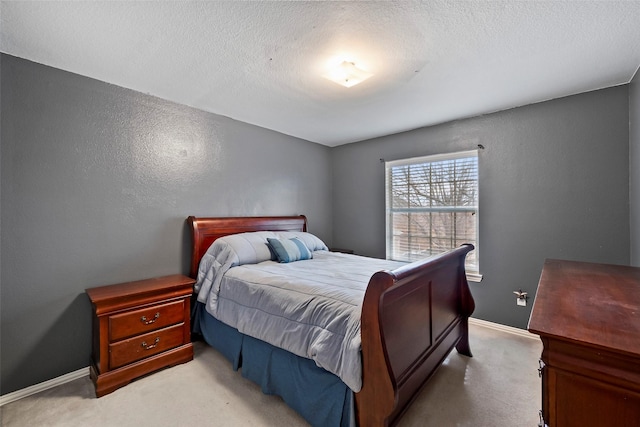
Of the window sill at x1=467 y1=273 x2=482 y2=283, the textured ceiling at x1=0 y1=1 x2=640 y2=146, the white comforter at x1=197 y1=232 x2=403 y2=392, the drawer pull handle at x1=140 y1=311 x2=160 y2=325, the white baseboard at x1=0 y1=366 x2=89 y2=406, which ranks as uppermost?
the textured ceiling at x1=0 y1=1 x2=640 y2=146

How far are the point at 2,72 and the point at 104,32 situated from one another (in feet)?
2.90

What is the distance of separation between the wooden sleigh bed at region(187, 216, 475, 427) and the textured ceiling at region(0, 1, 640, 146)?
1.43 metres

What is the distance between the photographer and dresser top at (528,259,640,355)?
0.84 meters

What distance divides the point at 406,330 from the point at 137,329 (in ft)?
6.53

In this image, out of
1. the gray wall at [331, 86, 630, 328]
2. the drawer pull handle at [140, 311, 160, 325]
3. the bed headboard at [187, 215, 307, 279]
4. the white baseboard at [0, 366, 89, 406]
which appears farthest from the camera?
the bed headboard at [187, 215, 307, 279]

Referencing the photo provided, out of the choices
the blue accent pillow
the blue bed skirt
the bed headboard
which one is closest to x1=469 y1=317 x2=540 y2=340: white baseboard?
the blue accent pillow

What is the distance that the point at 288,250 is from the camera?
2.90m

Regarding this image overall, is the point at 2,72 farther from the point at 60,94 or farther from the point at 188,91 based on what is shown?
the point at 188,91

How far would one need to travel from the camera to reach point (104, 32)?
5.57ft

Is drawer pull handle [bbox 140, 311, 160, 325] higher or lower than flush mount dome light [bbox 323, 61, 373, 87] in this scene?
lower

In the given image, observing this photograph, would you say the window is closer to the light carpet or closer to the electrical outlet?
the electrical outlet

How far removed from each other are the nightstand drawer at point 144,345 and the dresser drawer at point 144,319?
0.15 feet

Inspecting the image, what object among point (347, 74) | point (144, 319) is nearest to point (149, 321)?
point (144, 319)

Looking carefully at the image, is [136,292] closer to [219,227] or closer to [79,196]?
[79,196]
